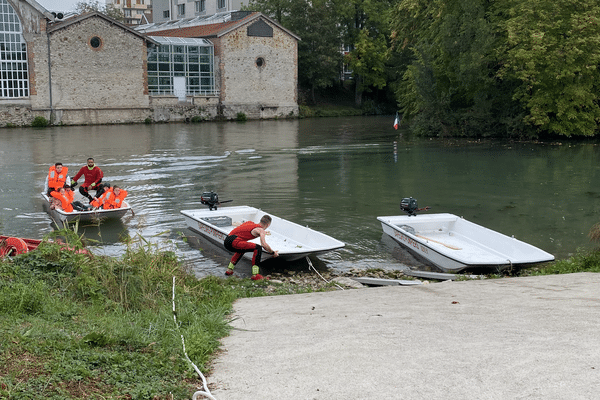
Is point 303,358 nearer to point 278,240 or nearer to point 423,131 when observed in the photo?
point 278,240

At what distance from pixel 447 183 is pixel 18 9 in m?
33.3

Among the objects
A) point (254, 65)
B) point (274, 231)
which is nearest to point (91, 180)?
point (274, 231)

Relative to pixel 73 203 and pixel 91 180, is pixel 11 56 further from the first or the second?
pixel 73 203

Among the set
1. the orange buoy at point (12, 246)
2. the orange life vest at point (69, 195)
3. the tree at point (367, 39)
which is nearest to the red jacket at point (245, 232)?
the orange buoy at point (12, 246)

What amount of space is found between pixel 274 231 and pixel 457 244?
369cm

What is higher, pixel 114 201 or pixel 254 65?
pixel 254 65

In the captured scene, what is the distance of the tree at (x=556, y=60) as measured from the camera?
31.1 meters

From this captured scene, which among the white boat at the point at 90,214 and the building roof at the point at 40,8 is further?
the building roof at the point at 40,8

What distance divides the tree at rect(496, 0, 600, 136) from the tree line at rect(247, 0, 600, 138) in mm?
47

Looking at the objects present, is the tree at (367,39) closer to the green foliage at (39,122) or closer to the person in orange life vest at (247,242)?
the green foliage at (39,122)

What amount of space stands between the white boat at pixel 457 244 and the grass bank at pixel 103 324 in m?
3.28

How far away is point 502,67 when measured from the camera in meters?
34.2

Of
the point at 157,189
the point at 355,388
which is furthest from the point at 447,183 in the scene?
the point at 355,388

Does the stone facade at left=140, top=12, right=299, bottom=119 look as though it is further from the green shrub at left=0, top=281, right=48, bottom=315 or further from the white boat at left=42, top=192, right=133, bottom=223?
the green shrub at left=0, top=281, right=48, bottom=315
